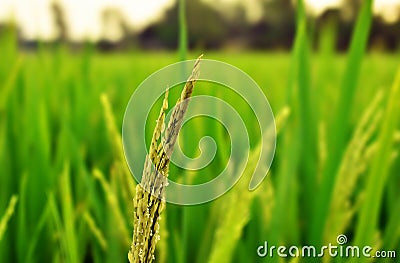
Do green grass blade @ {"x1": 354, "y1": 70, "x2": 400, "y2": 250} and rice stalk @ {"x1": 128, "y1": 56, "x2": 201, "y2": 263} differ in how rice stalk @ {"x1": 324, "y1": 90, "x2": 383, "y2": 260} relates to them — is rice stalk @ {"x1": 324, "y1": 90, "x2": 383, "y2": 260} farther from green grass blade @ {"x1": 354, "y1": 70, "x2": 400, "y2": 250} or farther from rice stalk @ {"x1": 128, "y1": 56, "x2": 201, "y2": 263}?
rice stalk @ {"x1": 128, "y1": 56, "x2": 201, "y2": 263}

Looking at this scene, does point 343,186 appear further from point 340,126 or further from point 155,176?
point 155,176

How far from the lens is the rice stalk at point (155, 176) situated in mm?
204

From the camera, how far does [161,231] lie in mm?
391

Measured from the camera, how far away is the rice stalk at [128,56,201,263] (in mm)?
204

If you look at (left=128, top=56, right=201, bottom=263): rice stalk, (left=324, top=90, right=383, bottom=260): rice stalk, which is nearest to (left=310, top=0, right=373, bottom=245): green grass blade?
(left=324, top=90, right=383, bottom=260): rice stalk

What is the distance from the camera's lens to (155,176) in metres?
0.21

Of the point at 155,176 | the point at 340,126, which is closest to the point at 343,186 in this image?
the point at 340,126

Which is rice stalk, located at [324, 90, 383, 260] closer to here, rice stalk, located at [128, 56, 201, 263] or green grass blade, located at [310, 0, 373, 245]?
green grass blade, located at [310, 0, 373, 245]

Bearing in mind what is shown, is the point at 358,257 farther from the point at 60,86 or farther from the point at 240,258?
the point at 60,86

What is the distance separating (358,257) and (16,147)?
45 cm

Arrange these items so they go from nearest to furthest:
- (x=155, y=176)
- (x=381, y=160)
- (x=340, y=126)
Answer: (x=155, y=176)
(x=381, y=160)
(x=340, y=126)

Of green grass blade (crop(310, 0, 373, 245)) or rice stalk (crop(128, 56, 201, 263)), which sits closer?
rice stalk (crop(128, 56, 201, 263))

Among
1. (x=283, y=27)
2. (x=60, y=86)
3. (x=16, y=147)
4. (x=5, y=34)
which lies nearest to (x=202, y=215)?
(x=16, y=147)

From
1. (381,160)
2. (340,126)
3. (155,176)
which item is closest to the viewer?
(155,176)
